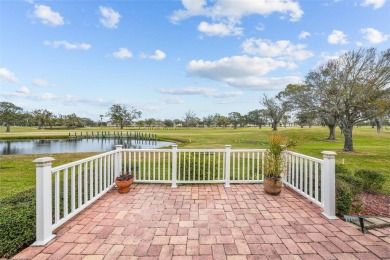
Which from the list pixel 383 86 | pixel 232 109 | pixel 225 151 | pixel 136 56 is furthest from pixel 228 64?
pixel 232 109

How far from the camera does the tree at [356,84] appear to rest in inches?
486

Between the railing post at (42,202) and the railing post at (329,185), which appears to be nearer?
the railing post at (42,202)

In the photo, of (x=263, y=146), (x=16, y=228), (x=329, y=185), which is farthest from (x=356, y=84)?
(x=16, y=228)

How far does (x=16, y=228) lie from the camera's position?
2434mm

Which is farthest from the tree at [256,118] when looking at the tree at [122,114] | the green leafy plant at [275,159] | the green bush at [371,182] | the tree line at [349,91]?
the green leafy plant at [275,159]

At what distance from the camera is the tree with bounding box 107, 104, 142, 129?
208 feet

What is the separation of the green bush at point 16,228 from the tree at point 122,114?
6470 centimetres

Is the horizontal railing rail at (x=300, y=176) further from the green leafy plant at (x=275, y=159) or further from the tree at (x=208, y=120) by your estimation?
the tree at (x=208, y=120)

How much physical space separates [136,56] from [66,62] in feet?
12.9

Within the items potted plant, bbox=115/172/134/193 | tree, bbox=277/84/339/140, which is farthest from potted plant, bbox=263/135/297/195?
tree, bbox=277/84/339/140

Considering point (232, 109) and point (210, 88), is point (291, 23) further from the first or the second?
point (232, 109)

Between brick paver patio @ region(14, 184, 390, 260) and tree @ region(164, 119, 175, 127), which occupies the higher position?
tree @ region(164, 119, 175, 127)

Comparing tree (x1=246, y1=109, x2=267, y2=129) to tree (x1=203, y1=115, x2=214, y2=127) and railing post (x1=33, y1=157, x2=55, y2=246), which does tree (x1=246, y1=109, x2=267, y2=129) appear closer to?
tree (x1=203, y1=115, x2=214, y2=127)

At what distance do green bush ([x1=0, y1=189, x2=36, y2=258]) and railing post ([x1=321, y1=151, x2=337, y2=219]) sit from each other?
427 cm
